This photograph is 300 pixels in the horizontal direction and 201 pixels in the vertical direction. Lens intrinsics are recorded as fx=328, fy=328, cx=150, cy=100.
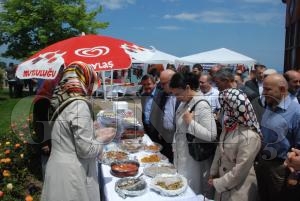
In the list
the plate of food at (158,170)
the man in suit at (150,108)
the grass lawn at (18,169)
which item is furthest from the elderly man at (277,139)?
the grass lawn at (18,169)

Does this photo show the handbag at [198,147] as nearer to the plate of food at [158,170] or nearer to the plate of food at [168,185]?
the plate of food at [158,170]

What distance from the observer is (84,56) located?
3781 mm

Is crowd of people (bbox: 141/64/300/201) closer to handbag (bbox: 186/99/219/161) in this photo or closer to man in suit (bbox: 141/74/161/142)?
handbag (bbox: 186/99/219/161)

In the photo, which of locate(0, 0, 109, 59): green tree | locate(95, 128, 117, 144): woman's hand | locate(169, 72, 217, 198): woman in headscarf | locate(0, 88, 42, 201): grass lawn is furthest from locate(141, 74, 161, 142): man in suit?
→ locate(0, 0, 109, 59): green tree

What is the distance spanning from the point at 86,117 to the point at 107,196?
2.61ft

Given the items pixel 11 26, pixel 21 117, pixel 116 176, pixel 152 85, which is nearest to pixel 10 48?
pixel 11 26

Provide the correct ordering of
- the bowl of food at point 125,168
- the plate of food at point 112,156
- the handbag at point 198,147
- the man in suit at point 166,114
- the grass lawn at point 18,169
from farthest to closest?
1. the man in suit at point 166,114
2. the grass lawn at point 18,169
3. the plate of food at point 112,156
4. the handbag at point 198,147
5. the bowl of food at point 125,168

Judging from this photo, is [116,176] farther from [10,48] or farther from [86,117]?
[10,48]

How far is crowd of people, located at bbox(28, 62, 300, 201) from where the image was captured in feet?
8.07

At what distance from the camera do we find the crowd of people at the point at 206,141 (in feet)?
8.07

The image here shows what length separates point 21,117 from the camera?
6.93 meters

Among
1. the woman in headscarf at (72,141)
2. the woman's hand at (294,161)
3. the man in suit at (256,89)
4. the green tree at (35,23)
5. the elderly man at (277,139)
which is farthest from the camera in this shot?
the green tree at (35,23)

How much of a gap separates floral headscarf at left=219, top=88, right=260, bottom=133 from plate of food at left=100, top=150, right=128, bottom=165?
137 cm

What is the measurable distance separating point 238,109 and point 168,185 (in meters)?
0.88
